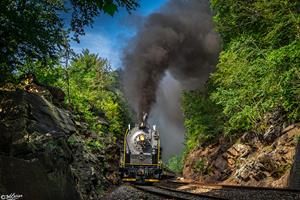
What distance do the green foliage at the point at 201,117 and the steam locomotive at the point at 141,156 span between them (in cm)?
1145

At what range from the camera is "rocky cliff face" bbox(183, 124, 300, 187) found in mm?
15354

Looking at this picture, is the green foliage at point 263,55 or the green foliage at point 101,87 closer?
the green foliage at point 263,55

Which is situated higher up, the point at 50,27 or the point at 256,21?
the point at 256,21

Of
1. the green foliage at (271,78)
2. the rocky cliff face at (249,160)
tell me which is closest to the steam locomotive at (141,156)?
the rocky cliff face at (249,160)

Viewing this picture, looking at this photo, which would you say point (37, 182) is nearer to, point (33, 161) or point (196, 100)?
point (33, 161)

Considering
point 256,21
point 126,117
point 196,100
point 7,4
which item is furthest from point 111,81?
point 7,4

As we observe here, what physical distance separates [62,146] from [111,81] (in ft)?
136

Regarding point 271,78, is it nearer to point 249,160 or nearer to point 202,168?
point 249,160

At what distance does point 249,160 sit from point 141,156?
680 cm

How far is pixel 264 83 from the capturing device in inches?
434

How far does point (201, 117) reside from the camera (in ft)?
105

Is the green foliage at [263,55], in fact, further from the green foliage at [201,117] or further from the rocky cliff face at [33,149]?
the green foliage at [201,117]

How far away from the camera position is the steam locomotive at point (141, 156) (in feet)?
59.4

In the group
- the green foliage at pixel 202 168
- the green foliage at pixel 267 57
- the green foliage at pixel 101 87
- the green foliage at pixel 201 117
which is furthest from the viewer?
the green foliage at pixel 101 87
